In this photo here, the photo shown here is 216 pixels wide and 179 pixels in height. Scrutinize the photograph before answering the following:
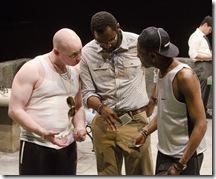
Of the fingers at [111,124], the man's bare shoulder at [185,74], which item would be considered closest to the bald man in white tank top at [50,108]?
the fingers at [111,124]

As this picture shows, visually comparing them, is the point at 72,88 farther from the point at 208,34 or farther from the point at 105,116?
the point at 208,34

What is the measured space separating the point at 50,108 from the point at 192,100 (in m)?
0.44

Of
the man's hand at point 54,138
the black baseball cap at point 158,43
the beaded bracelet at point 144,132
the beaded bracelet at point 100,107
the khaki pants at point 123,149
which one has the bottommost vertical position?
the khaki pants at point 123,149

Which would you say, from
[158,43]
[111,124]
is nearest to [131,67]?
[111,124]

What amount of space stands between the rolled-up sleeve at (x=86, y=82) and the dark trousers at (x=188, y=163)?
0.33 meters

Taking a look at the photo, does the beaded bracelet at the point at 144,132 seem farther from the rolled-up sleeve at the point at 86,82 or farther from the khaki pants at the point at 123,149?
the rolled-up sleeve at the point at 86,82

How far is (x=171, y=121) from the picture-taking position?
4.27 feet

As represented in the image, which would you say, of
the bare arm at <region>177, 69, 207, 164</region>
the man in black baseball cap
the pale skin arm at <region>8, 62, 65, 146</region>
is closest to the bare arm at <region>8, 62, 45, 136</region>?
the pale skin arm at <region>8, 62, 65, 146</region>

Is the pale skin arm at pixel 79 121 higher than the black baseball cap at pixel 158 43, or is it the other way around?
the black baseball cap at pixel 158 43

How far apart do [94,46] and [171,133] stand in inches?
17.2

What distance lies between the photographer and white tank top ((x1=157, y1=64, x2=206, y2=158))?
1.26 m

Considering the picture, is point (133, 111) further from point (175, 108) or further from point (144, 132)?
point (175, 108)

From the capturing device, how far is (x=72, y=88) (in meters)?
1.46

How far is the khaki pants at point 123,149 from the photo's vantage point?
1.59 metres
